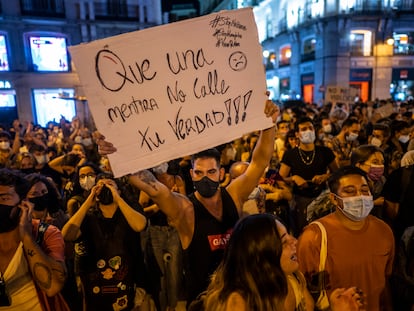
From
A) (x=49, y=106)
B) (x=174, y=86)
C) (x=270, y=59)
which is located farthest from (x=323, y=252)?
(x=270, y=59)

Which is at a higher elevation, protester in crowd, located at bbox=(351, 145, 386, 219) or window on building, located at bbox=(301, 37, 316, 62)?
window on building, located at bbox=(301, 37, 316, 62)

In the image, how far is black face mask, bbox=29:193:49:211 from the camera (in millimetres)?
3279

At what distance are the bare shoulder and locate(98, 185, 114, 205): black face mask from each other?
62.0 inches

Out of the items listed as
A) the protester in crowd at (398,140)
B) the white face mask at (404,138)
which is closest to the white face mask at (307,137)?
the protester in crowd at (398,140)

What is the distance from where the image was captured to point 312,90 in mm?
27547

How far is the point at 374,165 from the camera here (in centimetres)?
354

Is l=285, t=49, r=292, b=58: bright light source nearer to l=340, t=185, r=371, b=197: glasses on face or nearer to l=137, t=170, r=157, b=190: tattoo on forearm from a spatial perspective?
l=340, t=185, r=371, b=197: glasses on face

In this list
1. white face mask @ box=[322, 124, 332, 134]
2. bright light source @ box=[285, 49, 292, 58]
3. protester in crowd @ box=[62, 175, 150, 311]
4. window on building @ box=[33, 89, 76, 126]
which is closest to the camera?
protester in crowd @ box=[62, 175, 150, 311]

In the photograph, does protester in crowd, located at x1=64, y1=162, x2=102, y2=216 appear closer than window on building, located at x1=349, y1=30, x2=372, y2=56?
Yes

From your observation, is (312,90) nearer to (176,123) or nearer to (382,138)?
(382,138)

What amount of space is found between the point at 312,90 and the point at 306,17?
5811mm

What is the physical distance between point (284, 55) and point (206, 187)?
109 ft

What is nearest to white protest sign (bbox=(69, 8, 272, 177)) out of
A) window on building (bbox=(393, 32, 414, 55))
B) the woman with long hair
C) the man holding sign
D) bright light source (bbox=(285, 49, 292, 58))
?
the man holding sign

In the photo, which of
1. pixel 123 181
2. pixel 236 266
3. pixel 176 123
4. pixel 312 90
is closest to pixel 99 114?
pixel 176 123
